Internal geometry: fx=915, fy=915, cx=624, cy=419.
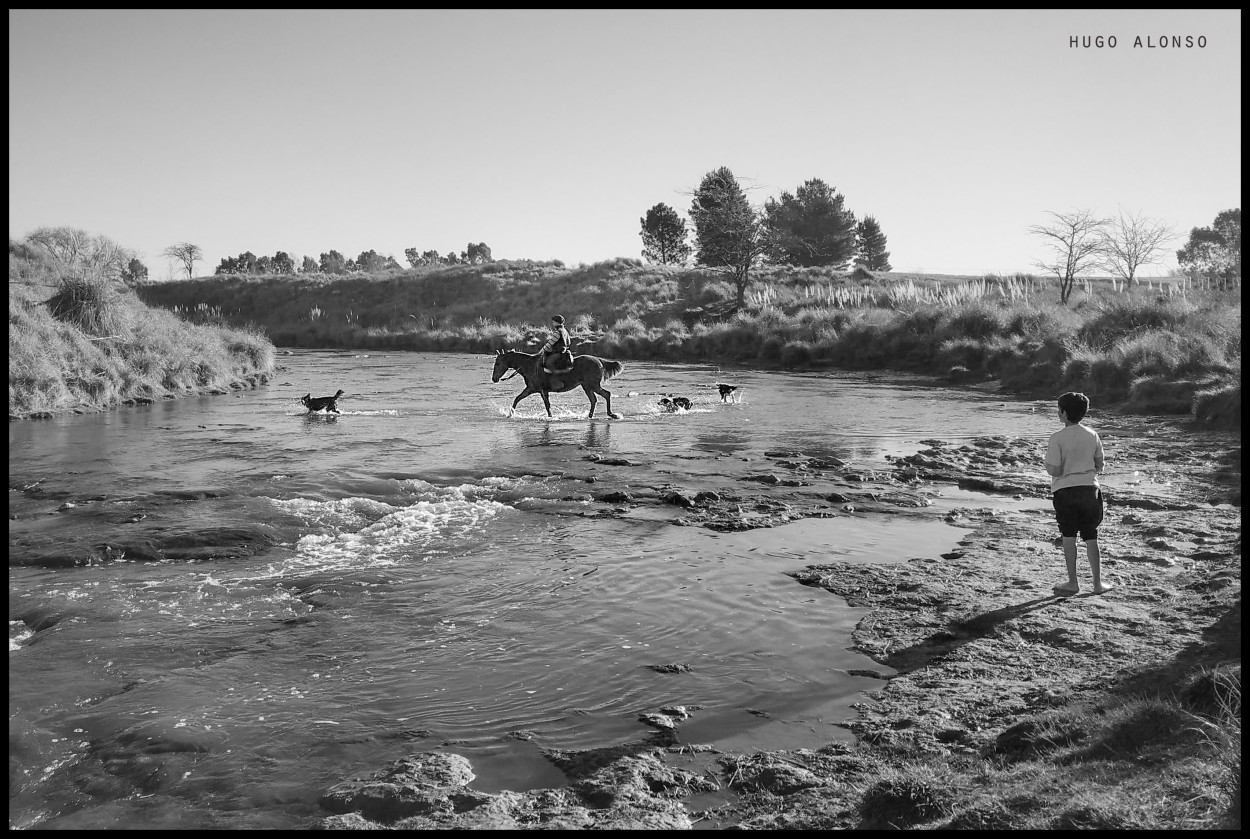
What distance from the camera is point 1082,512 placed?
25.8 feet

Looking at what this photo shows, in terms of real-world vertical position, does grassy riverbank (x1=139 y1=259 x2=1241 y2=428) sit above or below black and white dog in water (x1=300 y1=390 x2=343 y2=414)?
above

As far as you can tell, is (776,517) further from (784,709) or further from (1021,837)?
(1021,837)

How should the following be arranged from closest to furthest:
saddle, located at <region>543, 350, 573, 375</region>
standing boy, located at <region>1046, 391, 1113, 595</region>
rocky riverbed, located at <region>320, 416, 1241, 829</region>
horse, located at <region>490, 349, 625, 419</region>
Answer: rocky riverbed, located at <region>320, 416, 1241, 829</region> < standing boy, located at <region>1046, 391, 1113, 595</region> < saddle, located at <region>543, 350, 573, 375</region> < horse, located at <region>490, 349, 625, 419</region>

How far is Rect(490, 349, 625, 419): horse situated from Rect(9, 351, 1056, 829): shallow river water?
5303 mm

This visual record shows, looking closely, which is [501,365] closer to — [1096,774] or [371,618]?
[371,618]

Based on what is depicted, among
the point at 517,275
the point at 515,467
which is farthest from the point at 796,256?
the point at 515,467

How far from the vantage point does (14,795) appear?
15.8 ft

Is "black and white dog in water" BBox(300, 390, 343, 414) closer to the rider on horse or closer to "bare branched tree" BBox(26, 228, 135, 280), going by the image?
the rider on horse

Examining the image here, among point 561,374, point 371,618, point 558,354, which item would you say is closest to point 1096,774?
point 371,618

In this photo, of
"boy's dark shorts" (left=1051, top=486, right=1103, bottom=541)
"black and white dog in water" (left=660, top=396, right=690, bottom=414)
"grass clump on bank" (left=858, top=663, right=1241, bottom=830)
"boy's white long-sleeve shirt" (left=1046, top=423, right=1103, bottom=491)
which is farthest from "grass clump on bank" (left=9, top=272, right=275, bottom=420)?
"grass clump on bank" (left=858, top=663, right=1241, bottom=830)

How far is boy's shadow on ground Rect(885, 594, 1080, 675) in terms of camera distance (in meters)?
6.54

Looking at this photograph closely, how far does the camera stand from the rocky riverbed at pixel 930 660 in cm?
459

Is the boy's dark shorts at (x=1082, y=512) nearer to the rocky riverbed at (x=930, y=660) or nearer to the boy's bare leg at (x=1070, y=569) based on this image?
the boy's bare leg at (x=1070, y=569)

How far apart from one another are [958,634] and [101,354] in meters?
24.0
